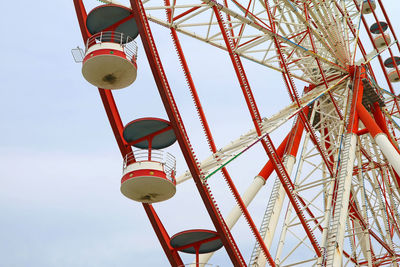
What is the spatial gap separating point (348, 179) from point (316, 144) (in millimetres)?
2017

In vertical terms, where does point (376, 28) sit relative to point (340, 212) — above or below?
above

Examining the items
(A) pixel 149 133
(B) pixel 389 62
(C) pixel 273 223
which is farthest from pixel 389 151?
(B) pixel 389 62

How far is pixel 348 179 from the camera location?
20016 millimetres

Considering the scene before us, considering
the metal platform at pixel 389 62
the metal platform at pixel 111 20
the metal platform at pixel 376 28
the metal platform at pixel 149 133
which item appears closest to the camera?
the metal platform at pixel 149 133

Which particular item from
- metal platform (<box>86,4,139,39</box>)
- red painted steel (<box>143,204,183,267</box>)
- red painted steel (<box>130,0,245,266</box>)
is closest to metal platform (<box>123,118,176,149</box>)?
red painted steel (<box>130,0,245,266</box>)

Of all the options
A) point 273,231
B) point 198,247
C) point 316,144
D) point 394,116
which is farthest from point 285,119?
point 394,116

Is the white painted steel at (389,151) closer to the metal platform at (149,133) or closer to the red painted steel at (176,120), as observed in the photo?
the red painted steel at (176,120)

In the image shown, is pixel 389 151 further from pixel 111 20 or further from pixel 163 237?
pixel 111 20

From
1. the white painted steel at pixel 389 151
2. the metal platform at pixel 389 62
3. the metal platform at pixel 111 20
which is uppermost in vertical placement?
the metal platform at pixel 389 62

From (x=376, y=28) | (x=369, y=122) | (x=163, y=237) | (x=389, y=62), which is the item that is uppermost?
(x=376, y=28)

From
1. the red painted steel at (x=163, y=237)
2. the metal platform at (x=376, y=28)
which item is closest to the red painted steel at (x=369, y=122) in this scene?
the red painted steel at (x=163, y=237)

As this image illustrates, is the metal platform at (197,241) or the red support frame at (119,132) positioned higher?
the red support frame at (119,132)

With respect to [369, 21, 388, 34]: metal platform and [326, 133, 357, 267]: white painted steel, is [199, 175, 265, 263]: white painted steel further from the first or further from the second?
[369, 21, 388, 34]: metal platform

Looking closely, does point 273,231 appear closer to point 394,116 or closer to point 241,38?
point 241,38
